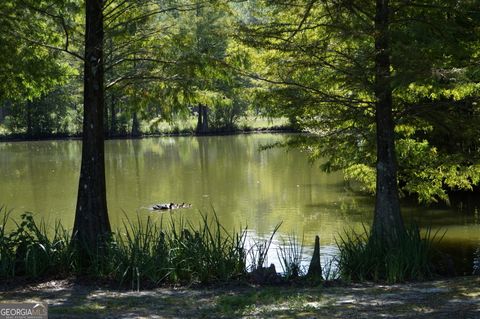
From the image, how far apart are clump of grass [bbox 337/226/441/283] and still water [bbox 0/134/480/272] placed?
11.1ft

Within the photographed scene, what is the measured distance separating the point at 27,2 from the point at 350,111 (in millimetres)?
5001

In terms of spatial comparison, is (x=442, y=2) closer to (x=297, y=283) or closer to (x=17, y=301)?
(x=297, y=283)

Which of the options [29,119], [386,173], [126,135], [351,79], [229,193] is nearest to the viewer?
[351,79]

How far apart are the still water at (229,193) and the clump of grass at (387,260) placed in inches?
133

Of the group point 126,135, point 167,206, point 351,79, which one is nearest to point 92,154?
A: point 351,79

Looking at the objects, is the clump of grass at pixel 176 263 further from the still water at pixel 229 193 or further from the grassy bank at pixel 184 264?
the still water at pixel 229 193

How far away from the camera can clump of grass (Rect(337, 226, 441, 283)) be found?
7.48 meters

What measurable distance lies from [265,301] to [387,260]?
2279mm

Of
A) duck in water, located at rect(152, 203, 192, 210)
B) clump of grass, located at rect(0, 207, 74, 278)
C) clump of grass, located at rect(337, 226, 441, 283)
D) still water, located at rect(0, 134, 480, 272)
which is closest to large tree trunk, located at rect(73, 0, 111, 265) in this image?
clump of grass, located at rect(0, 207, 74, 278)

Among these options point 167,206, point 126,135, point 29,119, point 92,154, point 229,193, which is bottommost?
point 167,206

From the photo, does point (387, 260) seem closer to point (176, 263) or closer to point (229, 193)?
point (176, 263)

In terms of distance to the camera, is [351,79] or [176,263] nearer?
[176,263]

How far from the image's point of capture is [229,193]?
2006 centimetres

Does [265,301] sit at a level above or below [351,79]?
below
